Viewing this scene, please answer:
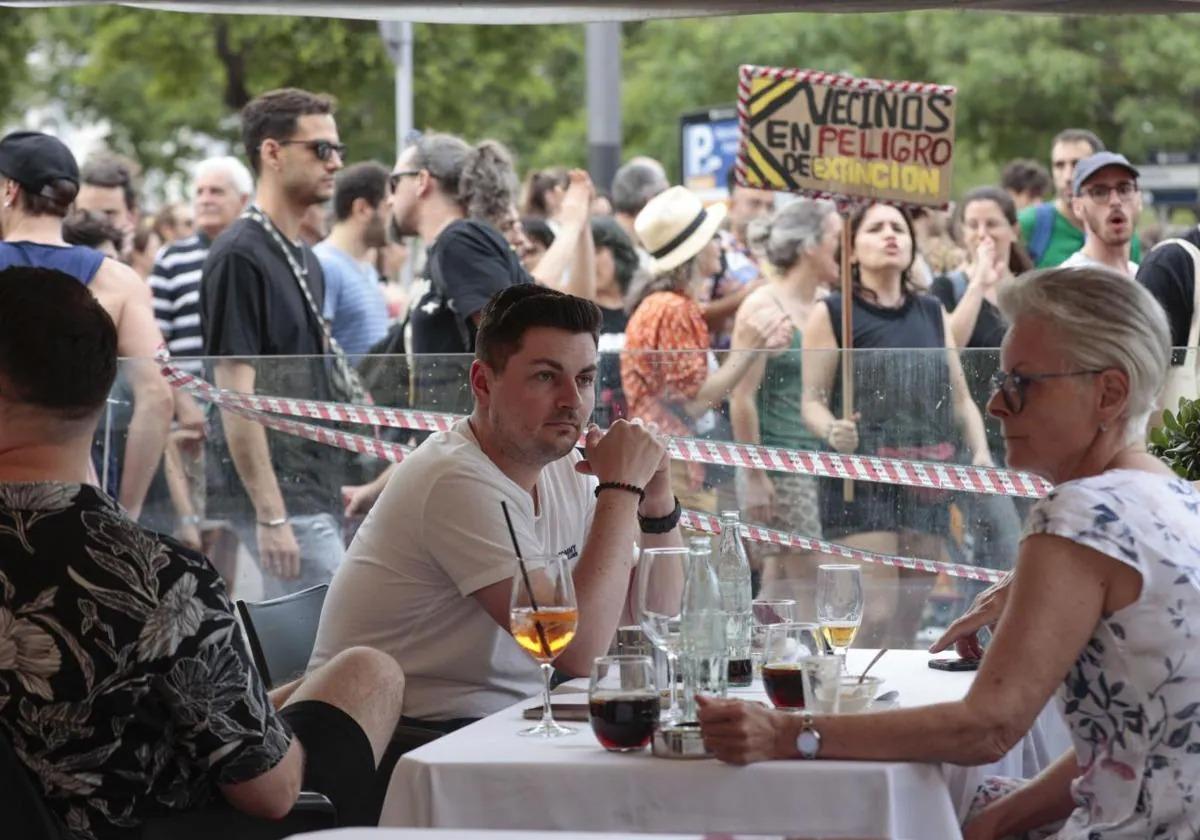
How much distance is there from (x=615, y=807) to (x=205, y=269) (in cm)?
445

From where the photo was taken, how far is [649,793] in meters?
A: 3.41

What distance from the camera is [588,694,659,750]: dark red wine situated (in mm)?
3490

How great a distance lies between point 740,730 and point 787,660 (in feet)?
1.51

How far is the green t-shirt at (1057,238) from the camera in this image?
11.1 metres

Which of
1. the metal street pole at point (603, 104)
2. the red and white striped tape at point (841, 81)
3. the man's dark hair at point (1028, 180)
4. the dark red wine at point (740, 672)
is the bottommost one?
the dark red wine at point (740, 672)

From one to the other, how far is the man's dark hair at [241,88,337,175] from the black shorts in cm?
411

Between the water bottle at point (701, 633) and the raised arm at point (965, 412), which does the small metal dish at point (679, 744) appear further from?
the raised arm at point (965, 412)

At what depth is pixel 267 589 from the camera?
7.65 metres

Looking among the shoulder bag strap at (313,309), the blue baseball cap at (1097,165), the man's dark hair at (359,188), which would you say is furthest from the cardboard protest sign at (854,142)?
the man's dark hair at (359,188)

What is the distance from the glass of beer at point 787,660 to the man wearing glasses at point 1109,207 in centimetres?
519

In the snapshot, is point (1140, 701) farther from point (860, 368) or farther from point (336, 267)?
point (336, 267)

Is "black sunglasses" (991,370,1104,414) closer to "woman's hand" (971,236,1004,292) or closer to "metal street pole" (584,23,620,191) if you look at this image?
"woman's hand" (971,236,1004,292)

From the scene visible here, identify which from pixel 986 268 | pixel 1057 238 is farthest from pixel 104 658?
pixel 1057 238

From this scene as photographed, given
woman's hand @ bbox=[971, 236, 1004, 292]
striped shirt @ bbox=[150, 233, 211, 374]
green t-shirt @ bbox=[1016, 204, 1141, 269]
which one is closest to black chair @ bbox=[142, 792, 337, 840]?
striped shirt @ bbox=[150, 233, 211, 374]
